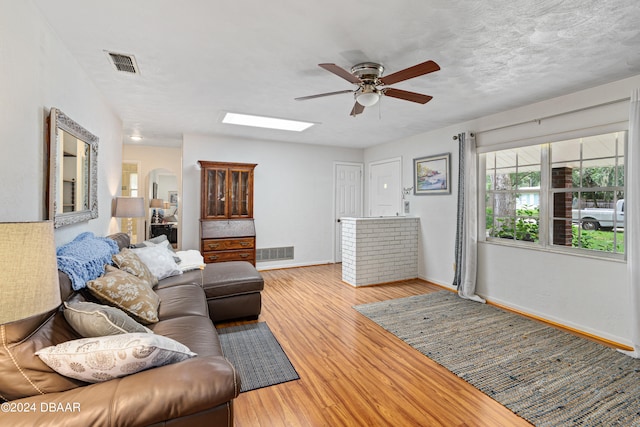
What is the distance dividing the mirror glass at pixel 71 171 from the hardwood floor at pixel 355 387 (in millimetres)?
1860

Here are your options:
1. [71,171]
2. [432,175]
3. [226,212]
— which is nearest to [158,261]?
[71,171]

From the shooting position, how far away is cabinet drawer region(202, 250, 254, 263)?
475 cm

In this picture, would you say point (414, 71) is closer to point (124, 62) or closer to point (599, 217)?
point (124, 62)

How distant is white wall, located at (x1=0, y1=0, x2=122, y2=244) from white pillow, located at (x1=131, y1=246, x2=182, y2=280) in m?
0.61

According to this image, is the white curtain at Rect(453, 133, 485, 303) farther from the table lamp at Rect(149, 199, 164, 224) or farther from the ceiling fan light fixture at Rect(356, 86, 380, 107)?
the table lamp at Rect(149, 199, 164, 224)

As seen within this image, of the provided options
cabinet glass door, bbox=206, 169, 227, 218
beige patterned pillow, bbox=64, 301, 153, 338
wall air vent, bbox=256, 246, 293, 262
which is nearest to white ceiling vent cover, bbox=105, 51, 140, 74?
beige patterned pillow, bbox=64, 301, 153, 338

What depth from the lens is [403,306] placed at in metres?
3.77

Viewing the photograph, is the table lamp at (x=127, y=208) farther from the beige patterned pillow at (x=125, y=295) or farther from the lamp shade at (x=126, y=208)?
the beige patterned pillow at (x=125, y=295)

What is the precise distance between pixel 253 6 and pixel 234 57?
2.25ft

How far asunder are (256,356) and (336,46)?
250cm

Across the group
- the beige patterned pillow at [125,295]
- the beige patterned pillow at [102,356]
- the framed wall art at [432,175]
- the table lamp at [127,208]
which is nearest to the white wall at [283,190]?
the table lamp at [127,208]

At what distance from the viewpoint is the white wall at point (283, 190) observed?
5156mm

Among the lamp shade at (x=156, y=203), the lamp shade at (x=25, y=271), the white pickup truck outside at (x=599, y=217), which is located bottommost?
the lamp shade at (x=25, y=271)

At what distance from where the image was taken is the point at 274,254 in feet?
18.9
